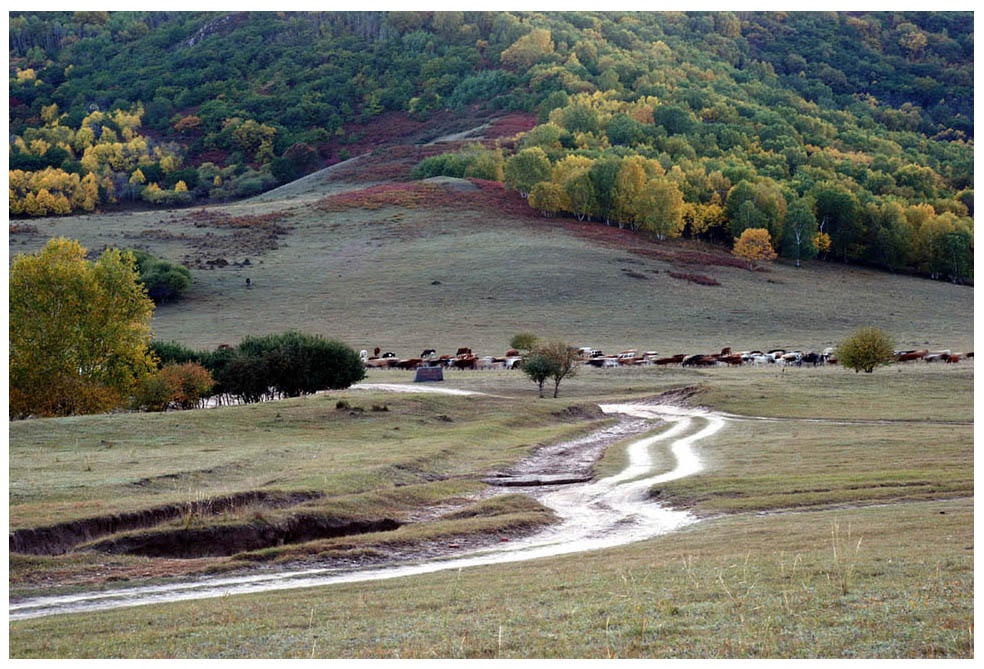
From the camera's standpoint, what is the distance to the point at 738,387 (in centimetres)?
5700

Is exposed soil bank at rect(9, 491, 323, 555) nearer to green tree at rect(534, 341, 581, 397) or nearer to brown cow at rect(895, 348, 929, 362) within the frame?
green tree at rect(534, 341, 581, 397)

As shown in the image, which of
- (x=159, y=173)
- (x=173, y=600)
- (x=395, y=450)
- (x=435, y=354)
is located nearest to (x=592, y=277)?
(x=435, y=354)

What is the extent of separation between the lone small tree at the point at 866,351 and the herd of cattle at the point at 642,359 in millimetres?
7024

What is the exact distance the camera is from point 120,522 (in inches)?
895

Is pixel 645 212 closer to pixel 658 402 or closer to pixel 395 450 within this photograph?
pixel 658 402

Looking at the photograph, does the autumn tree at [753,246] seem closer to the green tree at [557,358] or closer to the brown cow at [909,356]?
the brown cow at [909,356]

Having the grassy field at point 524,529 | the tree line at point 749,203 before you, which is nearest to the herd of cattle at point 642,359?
the grassy field at point 524,529

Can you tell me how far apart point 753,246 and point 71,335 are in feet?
308

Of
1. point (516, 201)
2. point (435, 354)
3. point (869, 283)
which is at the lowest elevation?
point (435, 354)

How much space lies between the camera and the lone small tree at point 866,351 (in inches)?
2490

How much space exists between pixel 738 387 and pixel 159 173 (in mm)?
169326

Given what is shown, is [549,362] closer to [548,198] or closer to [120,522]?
[120,522]

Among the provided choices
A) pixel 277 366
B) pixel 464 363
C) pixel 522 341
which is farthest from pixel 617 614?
pixel 522 341

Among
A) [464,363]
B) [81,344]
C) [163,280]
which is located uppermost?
[163,280]
